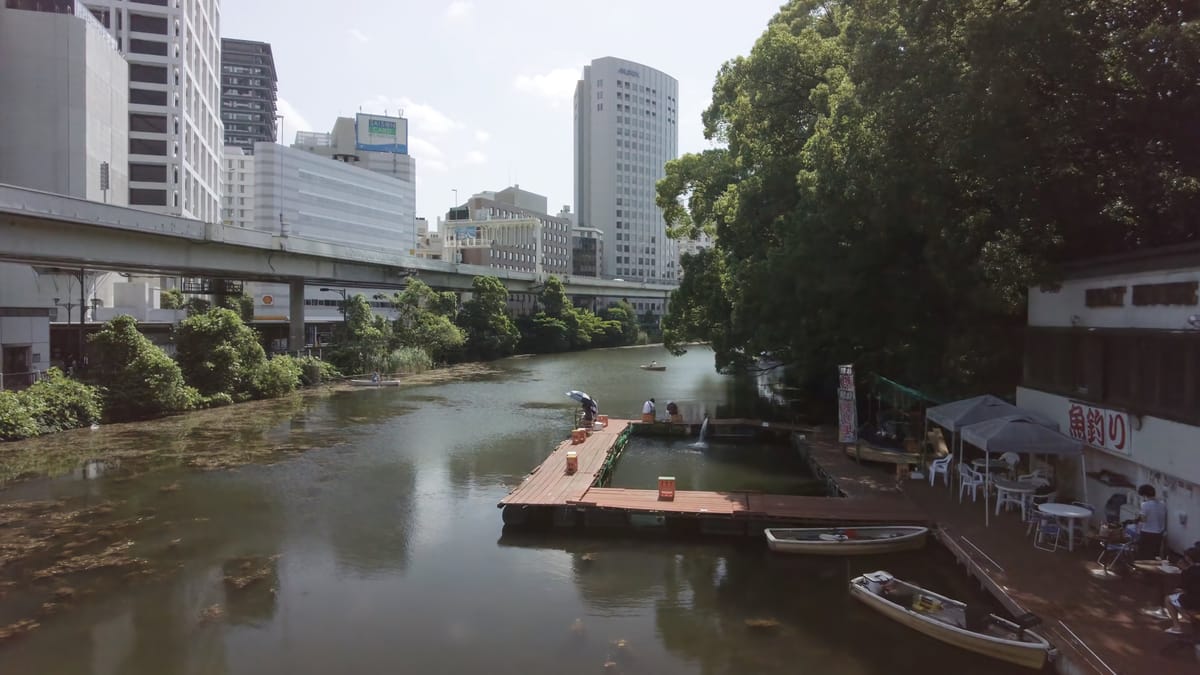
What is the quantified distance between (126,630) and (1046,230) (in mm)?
16457

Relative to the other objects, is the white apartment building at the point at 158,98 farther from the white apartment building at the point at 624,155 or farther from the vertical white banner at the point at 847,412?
the white apartment building at the point at 624,155

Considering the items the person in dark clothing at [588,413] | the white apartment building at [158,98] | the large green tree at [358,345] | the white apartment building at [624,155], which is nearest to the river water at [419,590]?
the person in dark clothing at [588,413]

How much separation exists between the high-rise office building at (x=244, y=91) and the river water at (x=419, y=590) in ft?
417

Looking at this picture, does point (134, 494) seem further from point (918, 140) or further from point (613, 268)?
point (613, 268)

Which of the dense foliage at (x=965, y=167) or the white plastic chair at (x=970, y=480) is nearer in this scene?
the dense foliage at (x=965, y=167)

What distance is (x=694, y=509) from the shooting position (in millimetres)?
15266

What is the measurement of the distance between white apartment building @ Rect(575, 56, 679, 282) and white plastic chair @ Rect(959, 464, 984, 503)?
123 m

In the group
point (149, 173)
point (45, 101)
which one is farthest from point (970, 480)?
point (149, 173)

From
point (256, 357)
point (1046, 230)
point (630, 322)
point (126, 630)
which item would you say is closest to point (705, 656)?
point (126, 630)

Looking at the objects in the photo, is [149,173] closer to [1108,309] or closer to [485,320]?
[485,320]

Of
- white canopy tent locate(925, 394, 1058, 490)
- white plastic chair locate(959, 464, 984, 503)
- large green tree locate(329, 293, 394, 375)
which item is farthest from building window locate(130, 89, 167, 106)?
white plastic chair locate(959, 464, 984, 503)

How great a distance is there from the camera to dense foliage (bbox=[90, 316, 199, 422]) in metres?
28.4

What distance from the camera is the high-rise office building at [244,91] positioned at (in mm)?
130250

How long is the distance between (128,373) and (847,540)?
91.6 feet
